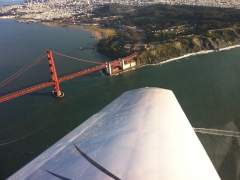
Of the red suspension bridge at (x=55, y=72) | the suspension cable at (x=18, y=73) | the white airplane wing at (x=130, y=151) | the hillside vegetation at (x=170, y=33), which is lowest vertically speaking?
the suspension cable at (x=18, y=73)

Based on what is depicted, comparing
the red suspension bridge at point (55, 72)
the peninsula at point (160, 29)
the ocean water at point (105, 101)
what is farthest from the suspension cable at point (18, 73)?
the peninsula at point (160, 29)

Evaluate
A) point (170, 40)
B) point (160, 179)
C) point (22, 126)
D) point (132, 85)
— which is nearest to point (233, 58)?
point (170, 40)

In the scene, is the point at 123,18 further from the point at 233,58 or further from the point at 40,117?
the point at 40,117

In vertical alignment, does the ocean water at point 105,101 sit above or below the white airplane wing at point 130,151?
below

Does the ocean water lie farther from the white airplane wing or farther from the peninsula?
the white airplane wing

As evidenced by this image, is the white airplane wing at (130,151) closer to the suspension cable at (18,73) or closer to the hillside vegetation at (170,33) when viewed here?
the suspension cable at (18,73)

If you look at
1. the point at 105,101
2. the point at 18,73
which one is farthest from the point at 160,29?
the point at 105,101

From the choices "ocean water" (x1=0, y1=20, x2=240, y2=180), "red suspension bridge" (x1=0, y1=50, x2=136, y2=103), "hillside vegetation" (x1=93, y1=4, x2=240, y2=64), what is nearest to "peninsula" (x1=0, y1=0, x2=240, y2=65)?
"hillside vegetation" (x1=93, y1=4, x2=240, y2=64)

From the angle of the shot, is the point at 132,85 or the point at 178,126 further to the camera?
the point at 132,85
